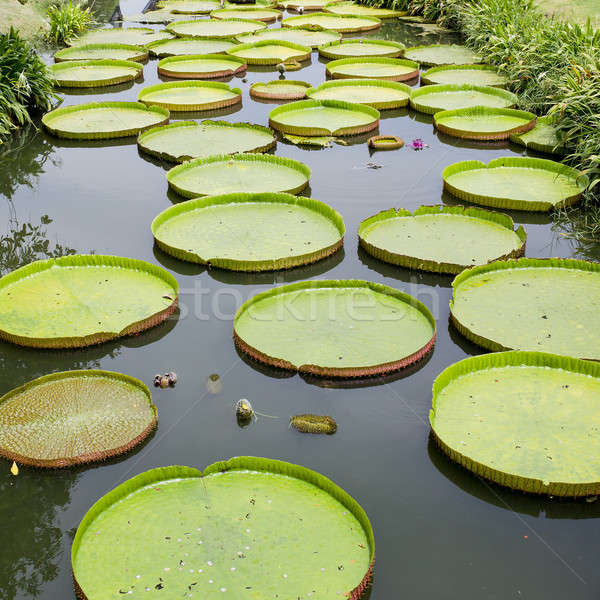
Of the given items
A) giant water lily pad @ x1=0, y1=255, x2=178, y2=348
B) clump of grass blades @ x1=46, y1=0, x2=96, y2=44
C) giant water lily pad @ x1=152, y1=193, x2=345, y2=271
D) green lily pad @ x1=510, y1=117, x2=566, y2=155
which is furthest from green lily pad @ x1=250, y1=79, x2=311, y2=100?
giant water lily pad @ x1=0, y1=255, x2=178, y2=348

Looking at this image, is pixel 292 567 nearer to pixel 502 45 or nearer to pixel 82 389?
pixel 82 389

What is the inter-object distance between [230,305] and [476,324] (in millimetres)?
1674

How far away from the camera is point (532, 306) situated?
14.8 feet

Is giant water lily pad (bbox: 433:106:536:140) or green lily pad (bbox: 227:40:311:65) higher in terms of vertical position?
green lily pad (bbox: 227:40:311:65)

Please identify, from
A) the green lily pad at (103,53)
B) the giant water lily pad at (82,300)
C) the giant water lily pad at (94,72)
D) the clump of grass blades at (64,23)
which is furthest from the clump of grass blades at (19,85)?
the giant water lily pad at (82,300)

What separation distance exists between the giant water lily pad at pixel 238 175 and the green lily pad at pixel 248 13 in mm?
7743

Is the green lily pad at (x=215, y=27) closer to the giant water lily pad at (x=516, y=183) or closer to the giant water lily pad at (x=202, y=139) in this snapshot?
the giant water lily pad at (x=202, y=139)

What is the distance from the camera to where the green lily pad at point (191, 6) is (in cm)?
1409

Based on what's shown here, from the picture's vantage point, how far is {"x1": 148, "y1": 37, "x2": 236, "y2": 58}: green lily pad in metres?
11.0

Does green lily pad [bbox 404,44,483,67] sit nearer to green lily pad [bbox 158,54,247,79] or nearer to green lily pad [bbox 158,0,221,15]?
green lily pad [bbox 158,54,247,79]

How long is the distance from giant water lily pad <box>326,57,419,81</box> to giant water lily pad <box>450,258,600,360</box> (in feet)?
17.7

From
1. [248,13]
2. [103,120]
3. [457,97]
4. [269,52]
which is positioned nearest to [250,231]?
[103,120]

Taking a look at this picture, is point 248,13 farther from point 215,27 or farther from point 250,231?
point 250,231

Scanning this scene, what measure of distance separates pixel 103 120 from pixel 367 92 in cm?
341
